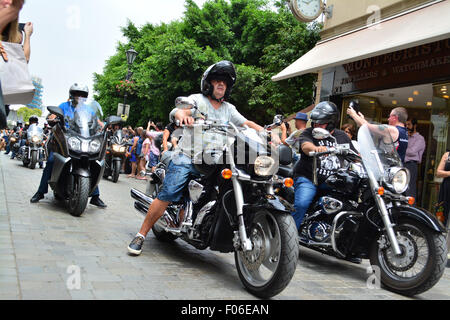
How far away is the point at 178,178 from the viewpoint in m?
4.05

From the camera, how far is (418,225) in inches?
150

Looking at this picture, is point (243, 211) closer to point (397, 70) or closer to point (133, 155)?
point (397, 70)

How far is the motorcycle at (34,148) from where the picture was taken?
13.2 meters

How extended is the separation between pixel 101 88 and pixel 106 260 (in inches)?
1550

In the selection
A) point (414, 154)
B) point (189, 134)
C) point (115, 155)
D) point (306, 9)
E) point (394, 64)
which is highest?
point (306, 9)

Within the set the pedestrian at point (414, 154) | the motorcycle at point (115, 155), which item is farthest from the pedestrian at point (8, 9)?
the motorcycle at point (115, 155)

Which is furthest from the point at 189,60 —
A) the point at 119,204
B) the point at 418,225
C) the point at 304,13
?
the point at 418,225

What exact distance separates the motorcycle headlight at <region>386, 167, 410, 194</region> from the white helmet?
457 centimetres

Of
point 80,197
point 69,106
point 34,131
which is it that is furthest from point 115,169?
point 80,197

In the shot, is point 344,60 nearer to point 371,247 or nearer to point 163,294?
point 371,247

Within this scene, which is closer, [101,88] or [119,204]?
[119,204]

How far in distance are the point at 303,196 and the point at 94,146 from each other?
3174mm

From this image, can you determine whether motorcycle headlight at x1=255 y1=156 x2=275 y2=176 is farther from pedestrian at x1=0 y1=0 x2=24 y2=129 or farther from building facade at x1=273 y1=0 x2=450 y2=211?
building facade at x1=273 y1=0 x2=450 y2=211

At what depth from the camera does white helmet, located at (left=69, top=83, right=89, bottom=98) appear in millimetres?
6531
